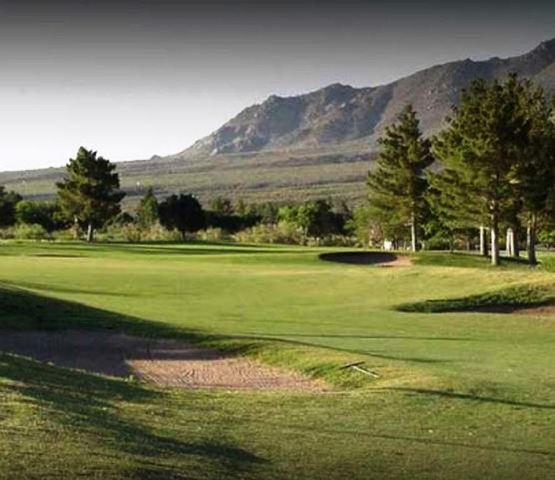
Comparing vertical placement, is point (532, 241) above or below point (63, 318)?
above

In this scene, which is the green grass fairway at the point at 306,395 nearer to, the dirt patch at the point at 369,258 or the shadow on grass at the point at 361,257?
the dirt patch at the point at 369,258

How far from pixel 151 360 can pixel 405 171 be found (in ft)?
160

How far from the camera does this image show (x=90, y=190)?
8088 cm

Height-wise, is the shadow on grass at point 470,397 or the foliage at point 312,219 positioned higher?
the foliage at point 312,219

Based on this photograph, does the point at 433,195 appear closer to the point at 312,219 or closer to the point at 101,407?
the point at 312,219

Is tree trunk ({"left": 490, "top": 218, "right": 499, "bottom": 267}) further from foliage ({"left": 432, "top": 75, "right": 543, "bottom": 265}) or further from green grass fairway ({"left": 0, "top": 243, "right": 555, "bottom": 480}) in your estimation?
green grass fairway ({"left": 0, "top": 243, "right": 555, "bottom": 480})

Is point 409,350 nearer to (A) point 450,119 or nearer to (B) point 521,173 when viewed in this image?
(B) point 521,173

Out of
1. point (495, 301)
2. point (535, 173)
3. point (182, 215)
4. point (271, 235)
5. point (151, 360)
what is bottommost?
point (151, 360)

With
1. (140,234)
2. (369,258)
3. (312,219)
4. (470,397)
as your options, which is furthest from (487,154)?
(312,219)

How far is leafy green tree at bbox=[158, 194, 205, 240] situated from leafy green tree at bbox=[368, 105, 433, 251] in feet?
85.1

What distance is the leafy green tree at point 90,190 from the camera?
80.5 metres

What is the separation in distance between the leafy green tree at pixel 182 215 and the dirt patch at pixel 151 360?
66233 mm

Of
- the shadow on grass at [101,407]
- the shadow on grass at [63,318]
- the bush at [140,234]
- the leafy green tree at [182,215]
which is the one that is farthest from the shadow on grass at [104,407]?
the leafy green tree at [182,215]

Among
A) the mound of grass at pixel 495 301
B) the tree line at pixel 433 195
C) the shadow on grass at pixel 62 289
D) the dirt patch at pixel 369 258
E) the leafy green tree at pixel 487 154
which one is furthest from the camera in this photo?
the dirt patch at pixel 369 258
